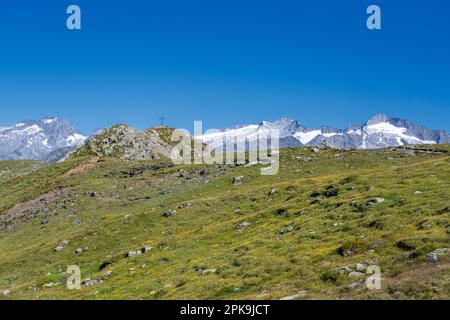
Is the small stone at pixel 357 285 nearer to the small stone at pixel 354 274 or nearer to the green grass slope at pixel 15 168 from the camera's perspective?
the small stone at pixel 354 274

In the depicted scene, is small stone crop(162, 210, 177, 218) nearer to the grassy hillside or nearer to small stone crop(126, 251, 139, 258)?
the grassy hillside

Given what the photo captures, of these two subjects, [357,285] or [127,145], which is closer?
[357,285]

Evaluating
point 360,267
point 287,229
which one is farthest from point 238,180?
point 360,267

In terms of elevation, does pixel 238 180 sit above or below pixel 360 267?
below

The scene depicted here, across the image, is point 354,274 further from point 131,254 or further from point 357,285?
point 131,254

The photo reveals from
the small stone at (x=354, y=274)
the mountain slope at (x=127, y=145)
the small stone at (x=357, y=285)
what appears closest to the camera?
the small stone at (x=357, y=285)

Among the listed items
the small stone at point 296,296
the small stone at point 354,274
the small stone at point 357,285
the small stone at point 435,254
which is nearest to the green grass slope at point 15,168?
the small stone at point 296,296

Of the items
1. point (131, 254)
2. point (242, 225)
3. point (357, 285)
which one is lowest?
point (131, 254)

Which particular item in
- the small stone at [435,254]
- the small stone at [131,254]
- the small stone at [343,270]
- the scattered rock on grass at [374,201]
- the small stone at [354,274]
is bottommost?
the small stone at [131,254]

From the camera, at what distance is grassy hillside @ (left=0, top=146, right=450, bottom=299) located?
88.1ft

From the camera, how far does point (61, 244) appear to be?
5525 cm

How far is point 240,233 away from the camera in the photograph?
46.2m

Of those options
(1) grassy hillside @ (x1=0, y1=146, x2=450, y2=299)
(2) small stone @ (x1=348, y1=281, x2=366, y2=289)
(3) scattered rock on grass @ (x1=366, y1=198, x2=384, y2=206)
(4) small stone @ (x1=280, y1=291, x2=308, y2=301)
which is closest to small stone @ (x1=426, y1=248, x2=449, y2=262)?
(1) grassy hillside @ (x1=0, y1=146, x2=450, y2=299)

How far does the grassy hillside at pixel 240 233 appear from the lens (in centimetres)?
2684
